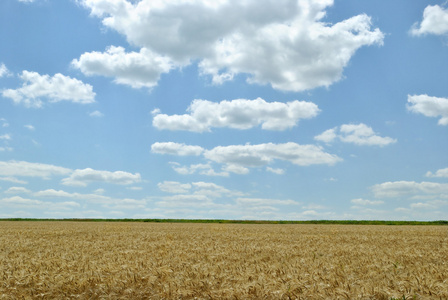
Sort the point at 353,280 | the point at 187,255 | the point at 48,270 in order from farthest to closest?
1. the point at 187,255
2. the point at 48,270
3. the point at 353,280

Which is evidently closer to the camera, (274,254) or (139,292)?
(139,292)

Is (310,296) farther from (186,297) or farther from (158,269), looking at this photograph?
(158,269)

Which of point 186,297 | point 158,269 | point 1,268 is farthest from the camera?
point 1,268

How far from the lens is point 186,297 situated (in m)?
6.98

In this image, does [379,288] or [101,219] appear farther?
[101,219]

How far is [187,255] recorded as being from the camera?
12.0 m

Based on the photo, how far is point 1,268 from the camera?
10180 mm

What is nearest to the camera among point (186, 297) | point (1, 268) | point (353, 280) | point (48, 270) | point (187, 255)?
point (186, 297)

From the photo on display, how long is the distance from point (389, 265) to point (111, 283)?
7166 millimetres

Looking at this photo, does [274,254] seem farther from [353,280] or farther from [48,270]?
[48,270]

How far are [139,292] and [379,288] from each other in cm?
464

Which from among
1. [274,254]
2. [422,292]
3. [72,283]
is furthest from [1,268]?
[422,292]

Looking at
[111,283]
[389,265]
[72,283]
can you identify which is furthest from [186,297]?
[389,265]

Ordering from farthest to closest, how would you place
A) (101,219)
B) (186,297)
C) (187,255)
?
(101,219), (187,255), (186,297)
